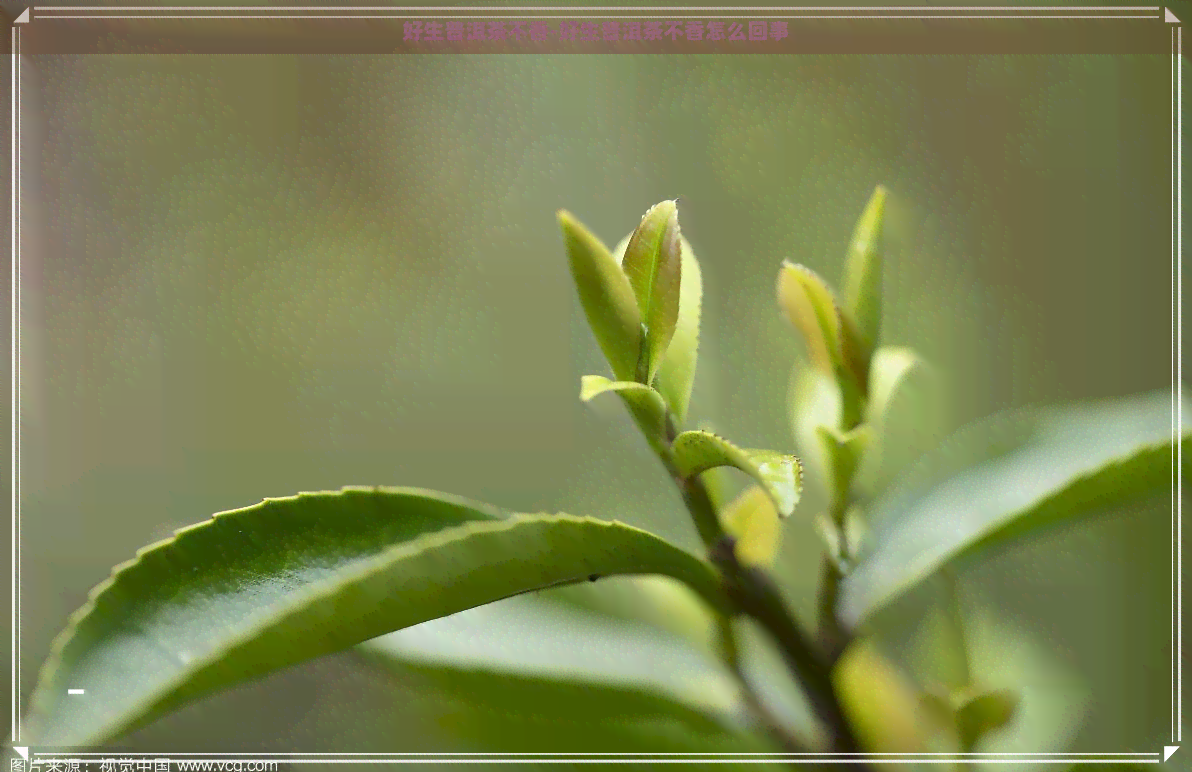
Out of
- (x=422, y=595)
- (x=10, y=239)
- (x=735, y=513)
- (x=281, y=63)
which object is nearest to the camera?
(x=422, y=595)

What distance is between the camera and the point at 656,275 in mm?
385

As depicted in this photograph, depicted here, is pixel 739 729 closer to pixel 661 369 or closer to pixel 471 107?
pixel 661 369

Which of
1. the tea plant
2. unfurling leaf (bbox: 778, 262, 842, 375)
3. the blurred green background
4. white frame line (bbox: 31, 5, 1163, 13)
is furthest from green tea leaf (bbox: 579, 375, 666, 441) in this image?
white frame line (bbox: 31, 5, 1163, 13)

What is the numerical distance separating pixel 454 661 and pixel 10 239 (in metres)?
0.71

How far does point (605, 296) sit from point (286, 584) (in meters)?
0.18

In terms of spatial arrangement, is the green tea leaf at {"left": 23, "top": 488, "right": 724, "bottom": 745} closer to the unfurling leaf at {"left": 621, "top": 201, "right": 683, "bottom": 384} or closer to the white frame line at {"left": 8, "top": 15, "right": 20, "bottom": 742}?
the unfurling leaf at {"left": 621, "top": 201, "right": 683, "bottom": 384}

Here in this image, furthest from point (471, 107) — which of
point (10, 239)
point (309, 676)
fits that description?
point (309, 676)

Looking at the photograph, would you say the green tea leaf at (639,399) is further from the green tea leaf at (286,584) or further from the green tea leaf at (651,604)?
the green tea leaf at (651,604)

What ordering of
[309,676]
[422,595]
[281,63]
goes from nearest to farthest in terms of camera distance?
[422,595] → [309,676] → [281,63]

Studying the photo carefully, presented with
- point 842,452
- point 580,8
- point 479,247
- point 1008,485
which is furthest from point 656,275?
point 479,247

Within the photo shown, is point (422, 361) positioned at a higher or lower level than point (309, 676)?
higher

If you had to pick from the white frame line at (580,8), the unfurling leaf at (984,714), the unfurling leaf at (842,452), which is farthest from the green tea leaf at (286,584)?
the white frame line at (580,8)

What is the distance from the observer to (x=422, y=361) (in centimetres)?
103

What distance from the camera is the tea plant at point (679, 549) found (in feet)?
1.06
